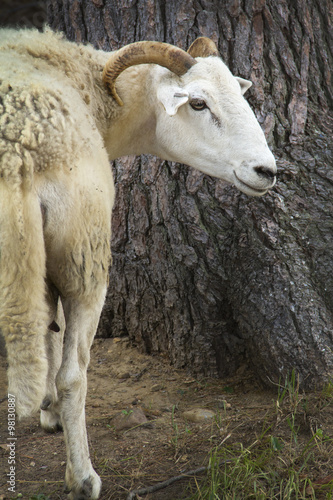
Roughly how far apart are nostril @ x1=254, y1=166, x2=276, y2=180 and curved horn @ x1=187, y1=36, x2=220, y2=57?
81cm

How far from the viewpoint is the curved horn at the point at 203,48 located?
306 cm

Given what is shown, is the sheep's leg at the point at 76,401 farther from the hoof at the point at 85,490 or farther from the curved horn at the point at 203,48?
the curved horn at the point at 203,48

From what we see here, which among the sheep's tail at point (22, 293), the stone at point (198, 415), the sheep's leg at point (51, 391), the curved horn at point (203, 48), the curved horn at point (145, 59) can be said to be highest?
the curved horn at point (203, 48)

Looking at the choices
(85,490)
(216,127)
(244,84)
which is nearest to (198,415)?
(85,490)

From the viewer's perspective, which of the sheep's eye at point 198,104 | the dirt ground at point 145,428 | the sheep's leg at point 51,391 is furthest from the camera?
the sheep's leg at point 51,391

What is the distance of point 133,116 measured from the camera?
10.2ft

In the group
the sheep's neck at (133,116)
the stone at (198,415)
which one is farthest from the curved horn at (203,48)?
the stone at (198,415)

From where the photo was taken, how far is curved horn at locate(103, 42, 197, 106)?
2.81 m

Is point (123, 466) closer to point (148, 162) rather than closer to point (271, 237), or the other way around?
point (271, 237)

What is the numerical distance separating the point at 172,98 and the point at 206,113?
0.70 ft

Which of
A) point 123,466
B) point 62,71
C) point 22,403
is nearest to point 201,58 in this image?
point 62,71

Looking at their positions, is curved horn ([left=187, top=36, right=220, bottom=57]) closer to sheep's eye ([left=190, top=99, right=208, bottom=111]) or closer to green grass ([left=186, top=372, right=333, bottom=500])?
sheep's eye ([left=190, top=99, right=208, bottom=111])

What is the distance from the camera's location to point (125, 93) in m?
3.04

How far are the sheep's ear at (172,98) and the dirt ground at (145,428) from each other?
1.77 metres
